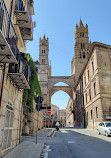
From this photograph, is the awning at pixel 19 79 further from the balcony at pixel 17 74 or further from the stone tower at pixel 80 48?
the stone tower at pixel 80 48

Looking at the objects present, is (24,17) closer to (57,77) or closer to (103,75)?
(103,75)

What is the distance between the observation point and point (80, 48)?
2360 inches

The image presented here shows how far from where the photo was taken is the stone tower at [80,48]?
56.9 meters

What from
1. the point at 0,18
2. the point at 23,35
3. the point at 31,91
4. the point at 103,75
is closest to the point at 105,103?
the point at 103,75

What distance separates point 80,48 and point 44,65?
15801 millimetres

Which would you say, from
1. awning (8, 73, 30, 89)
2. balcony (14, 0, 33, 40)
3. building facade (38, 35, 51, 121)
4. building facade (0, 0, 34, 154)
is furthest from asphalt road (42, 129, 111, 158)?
building facade (38, 35, 51, 121)

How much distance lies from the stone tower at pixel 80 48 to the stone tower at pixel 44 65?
10993 millimetres

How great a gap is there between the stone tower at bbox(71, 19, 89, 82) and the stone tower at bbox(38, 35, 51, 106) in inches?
433

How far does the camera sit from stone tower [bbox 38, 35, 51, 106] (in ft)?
178

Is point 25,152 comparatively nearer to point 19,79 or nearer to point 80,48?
point 19,79

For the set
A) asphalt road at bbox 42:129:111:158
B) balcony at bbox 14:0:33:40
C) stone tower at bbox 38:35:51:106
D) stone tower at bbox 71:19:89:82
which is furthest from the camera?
stone tower at bbox 71:19:89:82

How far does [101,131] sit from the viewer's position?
14984mm

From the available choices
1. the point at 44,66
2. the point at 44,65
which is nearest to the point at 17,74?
the point at 44,66

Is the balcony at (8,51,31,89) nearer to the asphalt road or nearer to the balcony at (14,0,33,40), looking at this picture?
the balcony at (14,0,33,40)
